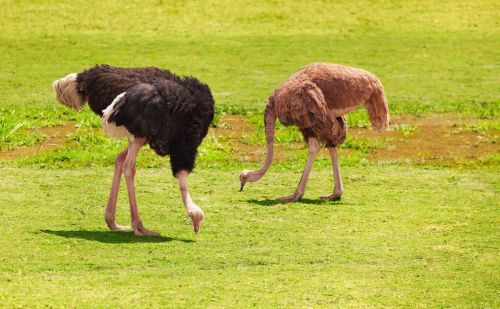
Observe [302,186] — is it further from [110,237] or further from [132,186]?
[110,237]

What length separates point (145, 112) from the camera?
28.9 feet

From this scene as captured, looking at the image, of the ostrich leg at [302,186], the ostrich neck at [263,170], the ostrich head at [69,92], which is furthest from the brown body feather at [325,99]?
the ostrich head at [69,92]

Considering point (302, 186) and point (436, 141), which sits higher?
point (302, 186)

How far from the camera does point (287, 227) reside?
9.74m

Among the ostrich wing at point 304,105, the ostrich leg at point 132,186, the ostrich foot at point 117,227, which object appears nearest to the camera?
the ostrich leg at point 132,186

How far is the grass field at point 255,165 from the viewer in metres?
7.84

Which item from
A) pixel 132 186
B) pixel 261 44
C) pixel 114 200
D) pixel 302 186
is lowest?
pixel 261 44

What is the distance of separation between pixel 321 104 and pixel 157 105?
8.02 ft

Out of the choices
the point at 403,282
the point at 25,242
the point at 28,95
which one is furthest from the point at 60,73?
the point at 403,282

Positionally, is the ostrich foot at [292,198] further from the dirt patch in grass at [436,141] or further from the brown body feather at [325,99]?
the dirt patch in grass at [436,141]

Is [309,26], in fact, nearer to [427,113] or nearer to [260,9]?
[260,9]

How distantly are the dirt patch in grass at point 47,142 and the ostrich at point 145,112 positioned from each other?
385cm

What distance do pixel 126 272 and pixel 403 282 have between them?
191cm

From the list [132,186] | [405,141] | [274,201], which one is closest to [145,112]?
[132,186]
